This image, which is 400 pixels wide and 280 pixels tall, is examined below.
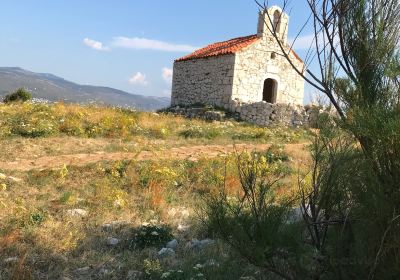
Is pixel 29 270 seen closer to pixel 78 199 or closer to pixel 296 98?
pixel 78 199

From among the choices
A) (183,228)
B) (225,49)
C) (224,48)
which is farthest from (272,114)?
(183,228)

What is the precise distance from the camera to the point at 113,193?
7.97 m

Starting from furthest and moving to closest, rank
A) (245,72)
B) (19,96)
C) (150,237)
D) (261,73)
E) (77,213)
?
1. (19,96)
2. (261,73)
3. (245,72)
4. (77,213)
5. (150,237)

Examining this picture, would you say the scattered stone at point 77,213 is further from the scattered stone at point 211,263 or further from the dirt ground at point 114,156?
the dirt ground at point 114,156

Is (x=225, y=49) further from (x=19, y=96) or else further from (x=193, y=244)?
(x=193, y=244)

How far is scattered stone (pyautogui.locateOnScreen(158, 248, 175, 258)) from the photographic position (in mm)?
5980

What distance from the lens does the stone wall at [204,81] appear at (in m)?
22.9

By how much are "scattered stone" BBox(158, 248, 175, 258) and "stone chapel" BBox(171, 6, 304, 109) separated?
1675cm

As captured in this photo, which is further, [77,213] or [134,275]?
[77,213]

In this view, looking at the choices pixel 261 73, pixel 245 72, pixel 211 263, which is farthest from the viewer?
pixel 261 73

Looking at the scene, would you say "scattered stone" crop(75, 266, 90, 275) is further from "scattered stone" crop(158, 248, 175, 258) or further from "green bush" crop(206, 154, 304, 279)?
"green bush" crop(206, 154, 304, 279)

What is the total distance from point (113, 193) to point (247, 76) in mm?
16252

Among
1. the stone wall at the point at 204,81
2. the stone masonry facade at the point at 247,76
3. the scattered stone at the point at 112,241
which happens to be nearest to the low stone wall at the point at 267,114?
the stone masonry facade at the point at 247,76

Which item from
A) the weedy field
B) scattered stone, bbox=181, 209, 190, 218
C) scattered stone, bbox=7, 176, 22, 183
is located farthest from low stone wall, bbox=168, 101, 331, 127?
scattered stone, bbox=181, 209, 190, 218
